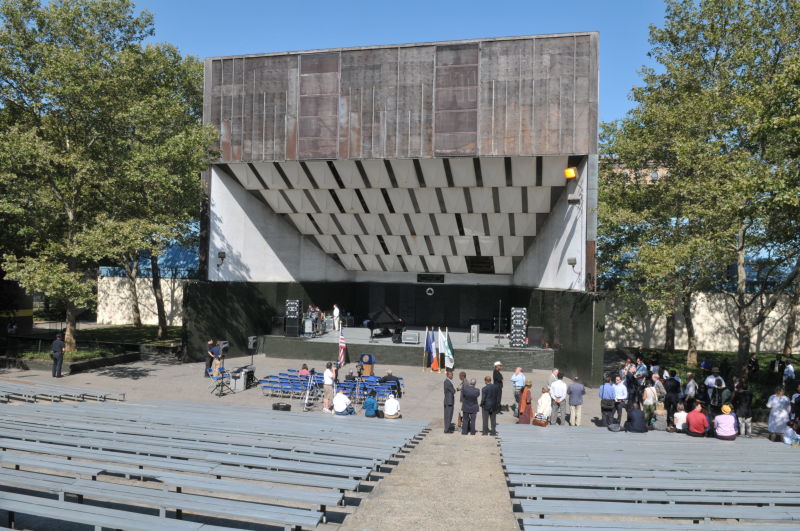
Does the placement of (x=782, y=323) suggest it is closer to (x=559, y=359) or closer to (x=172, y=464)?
(x=559, y=359)

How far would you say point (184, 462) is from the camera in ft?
24.8

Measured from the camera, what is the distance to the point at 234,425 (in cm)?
1148

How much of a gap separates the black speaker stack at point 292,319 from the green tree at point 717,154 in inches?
648

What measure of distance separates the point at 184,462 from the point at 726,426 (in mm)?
12034

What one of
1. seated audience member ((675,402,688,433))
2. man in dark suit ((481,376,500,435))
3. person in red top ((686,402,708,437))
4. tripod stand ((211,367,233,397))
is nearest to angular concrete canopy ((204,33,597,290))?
tripod stand ((211,367,233,397))

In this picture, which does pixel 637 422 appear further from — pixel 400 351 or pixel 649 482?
pixel 400 351

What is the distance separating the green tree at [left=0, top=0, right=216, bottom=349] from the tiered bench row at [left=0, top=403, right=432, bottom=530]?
1086 centimetres

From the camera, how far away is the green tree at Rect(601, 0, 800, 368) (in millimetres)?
17516

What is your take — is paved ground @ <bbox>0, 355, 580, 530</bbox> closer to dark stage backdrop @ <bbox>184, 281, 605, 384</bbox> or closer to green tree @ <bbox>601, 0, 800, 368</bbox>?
dark stage backdrop @ <bbox>184, 281, 605, 384</bbox>

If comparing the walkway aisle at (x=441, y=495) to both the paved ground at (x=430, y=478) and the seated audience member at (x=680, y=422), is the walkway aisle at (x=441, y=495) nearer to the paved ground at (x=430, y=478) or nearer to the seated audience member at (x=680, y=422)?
the paved ground at (x=430, y=478)

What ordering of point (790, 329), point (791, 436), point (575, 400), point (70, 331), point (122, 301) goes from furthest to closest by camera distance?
point (122, 301)
point (790, 329)
point (70, 331)
point (575, 400)
point (791, 436)

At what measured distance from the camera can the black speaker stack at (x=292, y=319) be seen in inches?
1161

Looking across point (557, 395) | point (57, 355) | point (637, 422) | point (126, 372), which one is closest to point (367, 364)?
point (557, 395)

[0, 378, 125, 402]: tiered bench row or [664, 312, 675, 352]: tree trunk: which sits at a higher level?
[664, 312, 675, 352]: tree trunk
